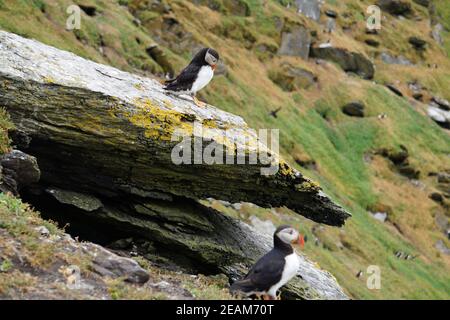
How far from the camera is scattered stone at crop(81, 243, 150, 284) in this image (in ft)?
42.1

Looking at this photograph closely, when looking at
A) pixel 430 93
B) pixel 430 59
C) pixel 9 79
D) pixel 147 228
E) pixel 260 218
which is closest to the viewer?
pixel 9 79

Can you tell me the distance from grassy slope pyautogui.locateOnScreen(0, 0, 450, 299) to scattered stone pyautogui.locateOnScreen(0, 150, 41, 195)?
2953 cm

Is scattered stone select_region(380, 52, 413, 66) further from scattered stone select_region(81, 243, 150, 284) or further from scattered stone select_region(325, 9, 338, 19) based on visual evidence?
scattered stone select_region(81, 243, 150, 284)

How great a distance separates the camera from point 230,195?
19.9m

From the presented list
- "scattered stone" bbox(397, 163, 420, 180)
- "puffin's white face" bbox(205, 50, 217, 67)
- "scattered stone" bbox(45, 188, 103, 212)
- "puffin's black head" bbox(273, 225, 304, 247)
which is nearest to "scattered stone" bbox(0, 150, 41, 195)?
"scattered stone" bbox(45, 188, 103, 212)

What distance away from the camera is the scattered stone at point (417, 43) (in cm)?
12444

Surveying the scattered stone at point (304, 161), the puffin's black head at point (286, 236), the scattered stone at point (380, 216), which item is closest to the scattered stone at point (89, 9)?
the scattered stone at point (304, 161)

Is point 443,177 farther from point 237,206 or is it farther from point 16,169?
point 16,169

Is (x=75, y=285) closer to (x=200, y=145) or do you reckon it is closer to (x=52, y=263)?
(x=52, y=263)

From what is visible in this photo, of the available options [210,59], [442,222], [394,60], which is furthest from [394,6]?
[210,59]

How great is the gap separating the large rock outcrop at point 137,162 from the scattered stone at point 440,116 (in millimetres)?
87983

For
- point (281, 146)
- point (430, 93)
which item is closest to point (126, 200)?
point (281, 146)

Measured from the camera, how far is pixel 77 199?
18.1m
